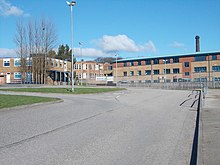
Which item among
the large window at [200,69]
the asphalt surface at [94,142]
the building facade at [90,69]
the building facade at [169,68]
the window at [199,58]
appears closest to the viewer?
the asphalt surface at [94,142]

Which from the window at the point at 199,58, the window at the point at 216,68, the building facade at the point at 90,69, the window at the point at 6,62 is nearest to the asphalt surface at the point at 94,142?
the window at the point at 6,62

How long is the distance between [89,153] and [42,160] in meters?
1.09

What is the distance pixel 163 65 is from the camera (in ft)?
261

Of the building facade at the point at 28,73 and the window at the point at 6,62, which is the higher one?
the window at the point at 6,62

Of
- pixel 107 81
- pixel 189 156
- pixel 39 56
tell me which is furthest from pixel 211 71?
pixel 189 156

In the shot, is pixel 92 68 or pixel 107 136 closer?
pixel 107 136

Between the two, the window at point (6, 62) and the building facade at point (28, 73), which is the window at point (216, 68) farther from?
the window at point (6, 62)

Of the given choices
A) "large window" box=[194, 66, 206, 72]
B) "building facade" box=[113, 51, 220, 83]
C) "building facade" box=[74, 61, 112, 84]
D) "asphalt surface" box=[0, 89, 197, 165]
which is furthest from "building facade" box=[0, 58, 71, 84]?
"asphalt surface" box=[0, 89, 197, 165]

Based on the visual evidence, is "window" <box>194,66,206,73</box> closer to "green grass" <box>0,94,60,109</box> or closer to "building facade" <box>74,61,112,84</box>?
"building facade" <box>74,61,112,84</box>

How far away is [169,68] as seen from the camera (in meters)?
78.6

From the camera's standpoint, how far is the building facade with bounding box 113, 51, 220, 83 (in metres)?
71.1

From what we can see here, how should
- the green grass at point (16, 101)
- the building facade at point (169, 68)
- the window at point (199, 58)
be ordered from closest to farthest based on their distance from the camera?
the green grass at point (16, 101)
the building facade at point (169, 68)
the window at point (199, 58)

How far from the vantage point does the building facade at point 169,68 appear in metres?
71.1

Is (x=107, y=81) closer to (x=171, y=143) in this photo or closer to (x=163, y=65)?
(x=163, y=65)
